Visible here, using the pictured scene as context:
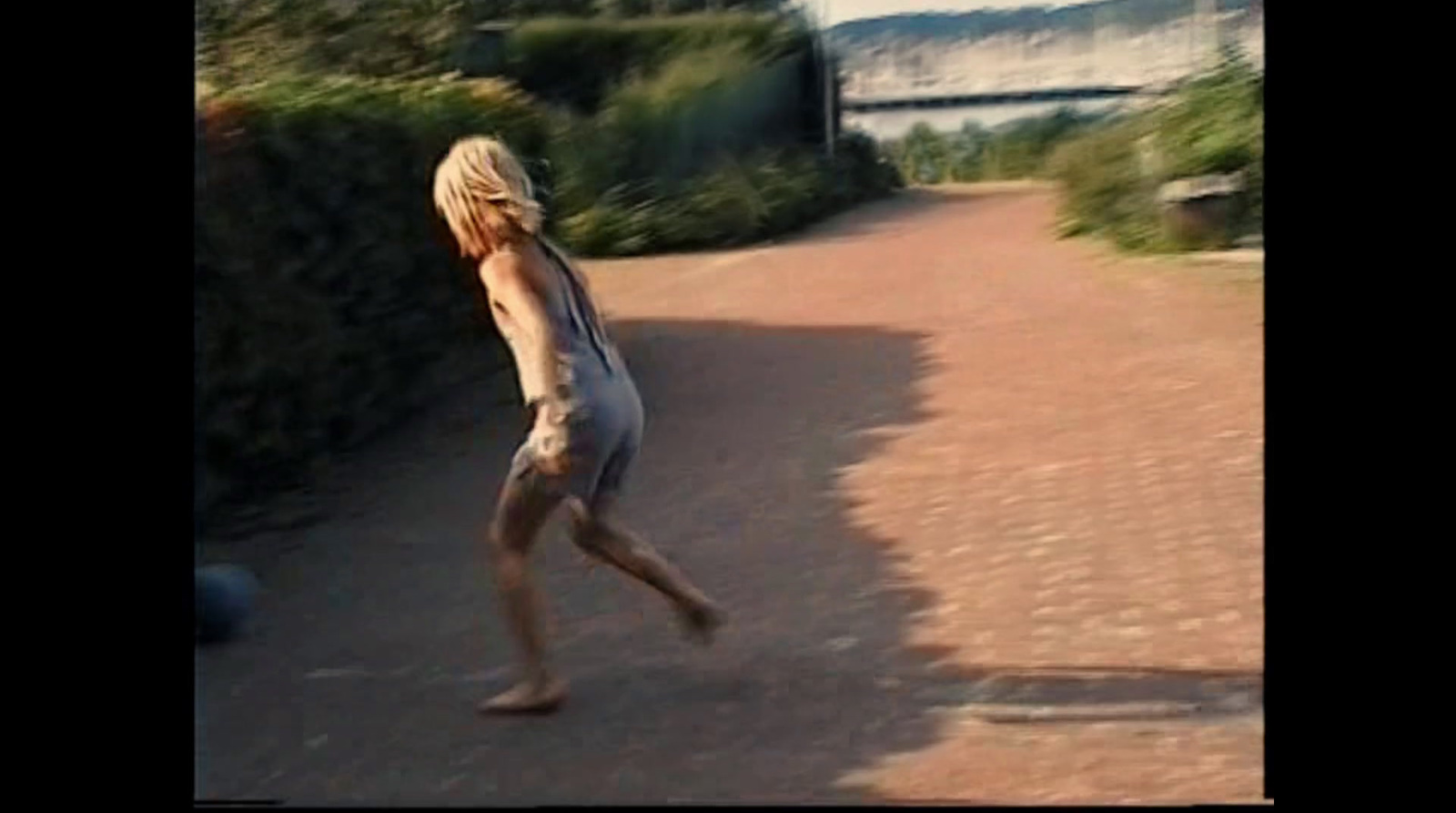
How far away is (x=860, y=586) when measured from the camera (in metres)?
6.91

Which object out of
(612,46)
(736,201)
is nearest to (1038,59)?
(736,201)

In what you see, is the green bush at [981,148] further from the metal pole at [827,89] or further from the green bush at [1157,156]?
the metal pole at [827,89]

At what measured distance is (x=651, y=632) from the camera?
6621 millimetres

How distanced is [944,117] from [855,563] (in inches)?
52.9

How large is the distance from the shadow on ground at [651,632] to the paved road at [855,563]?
0.5 inches

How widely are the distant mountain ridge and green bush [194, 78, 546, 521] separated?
1.05 m

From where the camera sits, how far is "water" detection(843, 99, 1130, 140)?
6773 millimetres

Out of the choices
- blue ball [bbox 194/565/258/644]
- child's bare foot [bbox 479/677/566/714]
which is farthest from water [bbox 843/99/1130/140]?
blue ball [bbox 194/565/258/644]

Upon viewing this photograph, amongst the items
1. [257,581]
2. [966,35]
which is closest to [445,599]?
[257,581]

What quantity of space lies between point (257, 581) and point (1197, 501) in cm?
283

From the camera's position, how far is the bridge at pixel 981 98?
265 inches

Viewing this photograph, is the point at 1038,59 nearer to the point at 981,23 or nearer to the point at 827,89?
the point at 981,23

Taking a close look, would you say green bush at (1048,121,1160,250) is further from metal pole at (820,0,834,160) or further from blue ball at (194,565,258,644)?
blue ball at (194,565,258,644)
